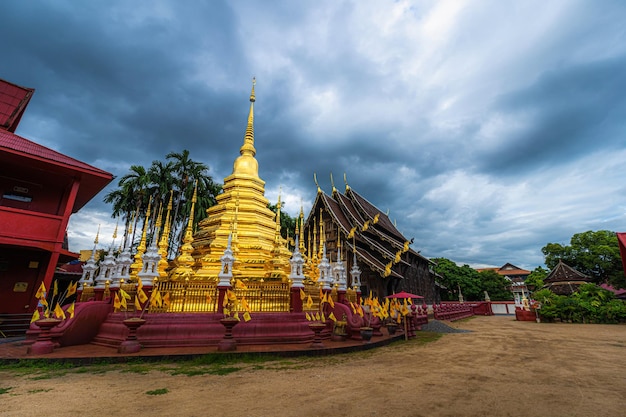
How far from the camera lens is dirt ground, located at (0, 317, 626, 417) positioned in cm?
403

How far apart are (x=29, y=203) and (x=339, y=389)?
17.1m

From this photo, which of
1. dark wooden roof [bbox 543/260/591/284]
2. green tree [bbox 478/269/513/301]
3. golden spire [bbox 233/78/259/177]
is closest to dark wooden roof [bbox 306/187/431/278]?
golden spire [bbox 233/78/259/177]

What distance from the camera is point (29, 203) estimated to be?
1445 centimetres

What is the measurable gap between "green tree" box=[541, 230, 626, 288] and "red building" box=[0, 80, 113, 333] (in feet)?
140

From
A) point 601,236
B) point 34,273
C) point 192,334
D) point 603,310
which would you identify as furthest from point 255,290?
point 601,236

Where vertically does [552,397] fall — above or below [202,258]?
below

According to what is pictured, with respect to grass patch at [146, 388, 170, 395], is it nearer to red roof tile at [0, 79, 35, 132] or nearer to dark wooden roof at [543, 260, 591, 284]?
red roof tile at [0, 79, 35, 132]

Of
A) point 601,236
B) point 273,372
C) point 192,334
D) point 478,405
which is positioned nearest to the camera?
point 478,405

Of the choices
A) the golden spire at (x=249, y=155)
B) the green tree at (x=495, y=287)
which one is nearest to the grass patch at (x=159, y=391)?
the golden spire at (x=249, y=155)

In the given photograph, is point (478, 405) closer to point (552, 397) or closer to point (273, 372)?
point (552, 397)

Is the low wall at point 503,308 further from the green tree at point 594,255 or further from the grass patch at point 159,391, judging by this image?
the grass patch at point 159,391

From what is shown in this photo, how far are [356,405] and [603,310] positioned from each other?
2413cm

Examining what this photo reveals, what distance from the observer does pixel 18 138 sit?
13.1 metres

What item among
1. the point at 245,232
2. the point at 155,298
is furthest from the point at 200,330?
the point at 245,232
